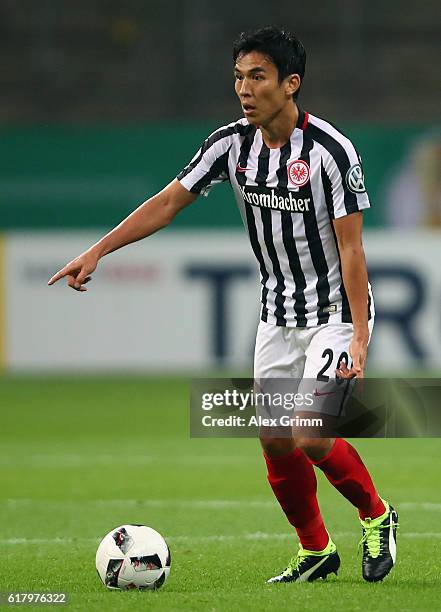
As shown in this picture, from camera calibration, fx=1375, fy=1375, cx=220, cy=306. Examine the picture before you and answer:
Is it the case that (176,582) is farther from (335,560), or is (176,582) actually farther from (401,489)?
(401,489)

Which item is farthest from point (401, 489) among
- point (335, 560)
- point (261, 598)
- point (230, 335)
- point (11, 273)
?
point (11, 273)

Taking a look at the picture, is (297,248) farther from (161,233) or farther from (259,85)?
(161,233)

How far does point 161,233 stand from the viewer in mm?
14820

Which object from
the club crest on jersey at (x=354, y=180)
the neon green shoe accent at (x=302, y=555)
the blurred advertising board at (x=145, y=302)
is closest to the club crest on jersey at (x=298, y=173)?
the club crest on jersey at (x=354, y=180)

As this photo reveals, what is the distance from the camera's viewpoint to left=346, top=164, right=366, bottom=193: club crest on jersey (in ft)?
16.1

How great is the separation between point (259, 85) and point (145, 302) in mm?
9492

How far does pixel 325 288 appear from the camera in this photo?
5121mm

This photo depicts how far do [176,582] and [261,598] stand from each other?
1.70 feet

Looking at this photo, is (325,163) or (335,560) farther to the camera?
(335,560)

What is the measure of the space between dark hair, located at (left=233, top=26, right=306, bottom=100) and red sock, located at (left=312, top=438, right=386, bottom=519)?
1.39 m

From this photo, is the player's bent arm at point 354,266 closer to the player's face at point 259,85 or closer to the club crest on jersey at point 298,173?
the club crest on jersey at point 298,173

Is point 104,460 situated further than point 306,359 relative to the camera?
Yes

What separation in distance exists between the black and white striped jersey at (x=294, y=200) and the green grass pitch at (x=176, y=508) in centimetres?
104
